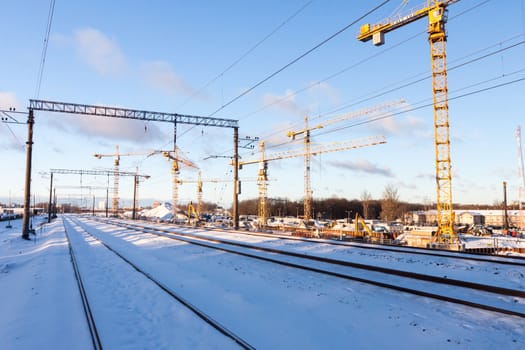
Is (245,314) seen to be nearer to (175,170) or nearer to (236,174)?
(236,174)

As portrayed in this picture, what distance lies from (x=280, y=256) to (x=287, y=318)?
1015 centimetres

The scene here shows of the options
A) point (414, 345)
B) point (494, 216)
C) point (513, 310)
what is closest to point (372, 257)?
point (513, 310)

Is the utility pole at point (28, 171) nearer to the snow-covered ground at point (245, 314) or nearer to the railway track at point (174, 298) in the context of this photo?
the snow-covered ground at point (245, 314)

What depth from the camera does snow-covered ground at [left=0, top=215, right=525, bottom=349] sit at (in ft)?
24.3

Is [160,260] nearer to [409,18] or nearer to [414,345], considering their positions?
[414,345]

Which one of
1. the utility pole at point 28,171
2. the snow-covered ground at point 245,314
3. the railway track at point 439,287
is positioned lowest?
the snow-covered ground at point 245,314

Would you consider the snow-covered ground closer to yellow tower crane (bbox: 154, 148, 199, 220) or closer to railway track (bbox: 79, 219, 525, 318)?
railway track (bbox: 79, 219, 525, 318)

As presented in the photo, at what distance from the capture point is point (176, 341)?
7.43 metres

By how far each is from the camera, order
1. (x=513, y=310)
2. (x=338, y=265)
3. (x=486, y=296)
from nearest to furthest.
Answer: (x=513, y=310)
(x=486, y=296)
(x=338, y=265)

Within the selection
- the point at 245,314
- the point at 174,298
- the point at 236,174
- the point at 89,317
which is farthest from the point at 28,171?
the point at 245,314

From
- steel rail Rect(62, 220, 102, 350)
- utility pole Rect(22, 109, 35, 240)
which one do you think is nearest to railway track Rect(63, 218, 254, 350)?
steel rail Rect(62, 220, 102, 350)

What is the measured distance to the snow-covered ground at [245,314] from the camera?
24.3 feet

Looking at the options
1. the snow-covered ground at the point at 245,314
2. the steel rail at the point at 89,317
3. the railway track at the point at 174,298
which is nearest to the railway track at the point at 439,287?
the snow-covered ground at the point at 245,314

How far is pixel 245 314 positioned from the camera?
9.34 metres
